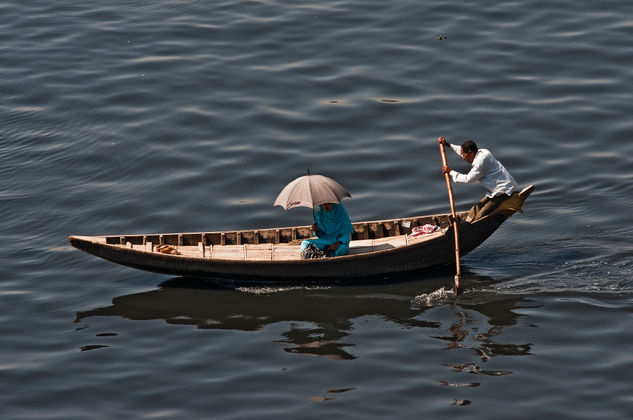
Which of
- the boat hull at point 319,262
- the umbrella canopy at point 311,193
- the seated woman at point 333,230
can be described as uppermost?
the umbrella canopy at point 311,193

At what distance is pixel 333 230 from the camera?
17234 mm

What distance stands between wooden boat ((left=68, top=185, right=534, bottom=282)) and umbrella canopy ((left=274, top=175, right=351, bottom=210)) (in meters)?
1.00

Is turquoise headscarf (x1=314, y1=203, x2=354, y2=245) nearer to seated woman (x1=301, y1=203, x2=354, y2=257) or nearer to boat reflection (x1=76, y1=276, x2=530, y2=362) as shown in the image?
seated woman (x1=301, y1=203, x2=354, y2=257)

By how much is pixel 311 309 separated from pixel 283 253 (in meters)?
1.25

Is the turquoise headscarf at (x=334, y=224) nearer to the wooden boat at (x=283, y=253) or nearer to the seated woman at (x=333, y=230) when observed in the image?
→ the seated woman at (x=333, y=230)

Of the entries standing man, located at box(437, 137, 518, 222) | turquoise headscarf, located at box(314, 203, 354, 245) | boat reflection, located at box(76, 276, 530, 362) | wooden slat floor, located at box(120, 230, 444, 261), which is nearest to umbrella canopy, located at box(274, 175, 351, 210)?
turquoise headscarf, located at box(314, 203, 354, 245)

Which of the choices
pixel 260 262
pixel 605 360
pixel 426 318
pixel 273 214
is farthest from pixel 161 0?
pixel 605 360

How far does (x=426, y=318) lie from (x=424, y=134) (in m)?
6.82

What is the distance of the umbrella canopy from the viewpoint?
1673 cm

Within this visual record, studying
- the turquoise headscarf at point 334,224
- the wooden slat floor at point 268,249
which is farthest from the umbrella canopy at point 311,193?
the wooden slat floor at point 268,249

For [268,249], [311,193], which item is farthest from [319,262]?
[311,193]

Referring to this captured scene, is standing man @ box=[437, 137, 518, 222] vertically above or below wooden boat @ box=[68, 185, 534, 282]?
above

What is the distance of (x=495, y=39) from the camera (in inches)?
1014

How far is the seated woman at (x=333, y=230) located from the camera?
1717cm
